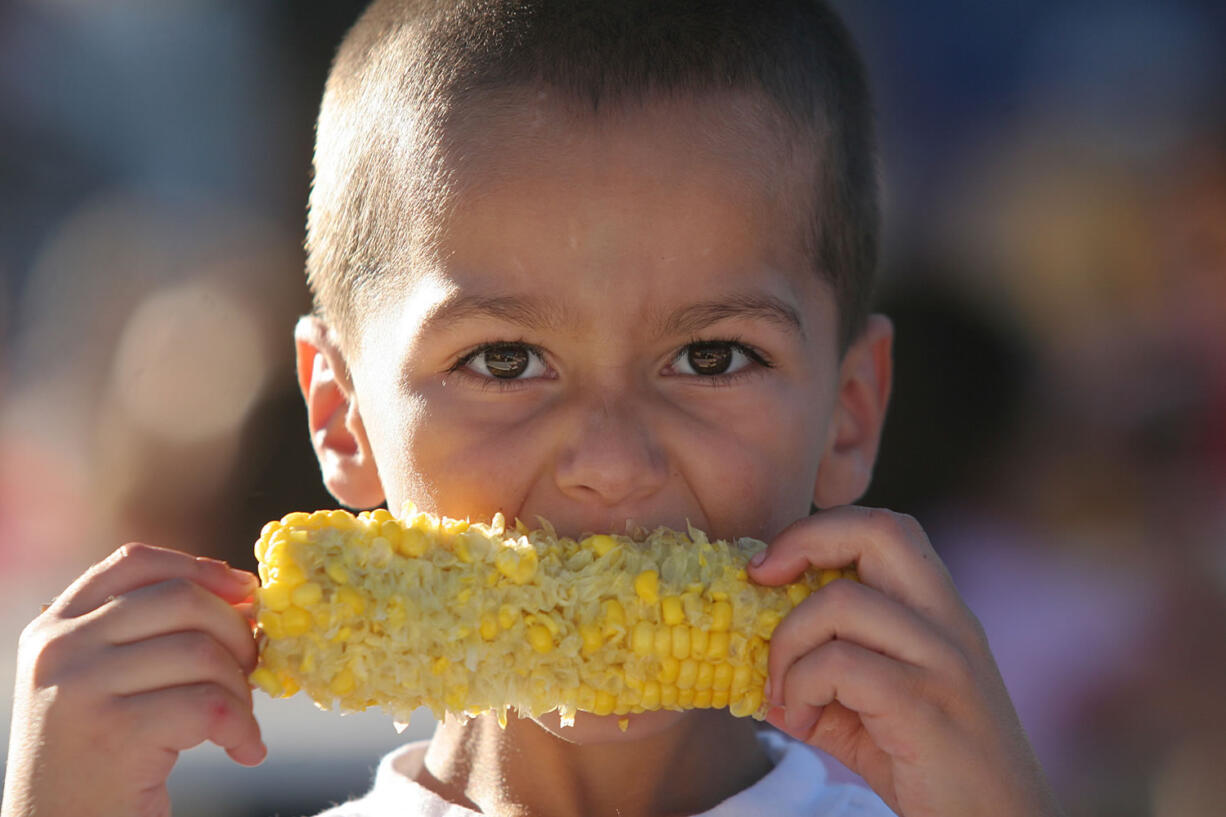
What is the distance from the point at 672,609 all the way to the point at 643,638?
0.21 feet

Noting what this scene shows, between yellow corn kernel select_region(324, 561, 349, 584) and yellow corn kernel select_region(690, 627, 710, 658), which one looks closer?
yellow corn kernel select_region(324, 561, 349, 584)

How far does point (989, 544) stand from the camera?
16.4ft

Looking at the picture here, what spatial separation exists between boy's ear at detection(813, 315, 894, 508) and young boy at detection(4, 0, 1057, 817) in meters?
0.12

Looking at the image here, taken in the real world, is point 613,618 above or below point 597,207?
below

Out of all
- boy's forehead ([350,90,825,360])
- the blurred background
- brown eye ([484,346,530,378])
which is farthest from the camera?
the blurred background

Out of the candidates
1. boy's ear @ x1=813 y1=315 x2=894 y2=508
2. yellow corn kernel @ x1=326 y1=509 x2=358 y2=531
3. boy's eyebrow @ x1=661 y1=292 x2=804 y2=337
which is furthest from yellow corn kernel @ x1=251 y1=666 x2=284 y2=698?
boy's ear @ x1=813 y1=315 x2=894 y2=508

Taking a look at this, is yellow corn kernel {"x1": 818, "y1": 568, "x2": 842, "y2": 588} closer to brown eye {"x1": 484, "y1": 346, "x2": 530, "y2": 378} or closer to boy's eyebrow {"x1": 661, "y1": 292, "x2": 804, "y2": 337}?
boy's eyebrow {"x1": 661, "y1": 292, "x2": 804, "y2": 337}

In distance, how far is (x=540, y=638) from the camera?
1886mm

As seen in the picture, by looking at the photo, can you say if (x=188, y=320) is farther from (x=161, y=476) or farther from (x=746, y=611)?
(x=746, y=611)

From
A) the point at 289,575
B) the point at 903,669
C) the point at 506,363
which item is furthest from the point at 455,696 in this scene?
the point at 903,669

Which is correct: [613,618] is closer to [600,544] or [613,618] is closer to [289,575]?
[600,544]

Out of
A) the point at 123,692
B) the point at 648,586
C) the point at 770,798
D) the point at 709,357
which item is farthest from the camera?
the point at 770,798

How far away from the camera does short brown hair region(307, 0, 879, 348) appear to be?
6.83ft

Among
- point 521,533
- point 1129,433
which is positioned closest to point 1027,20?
point 1129,433
